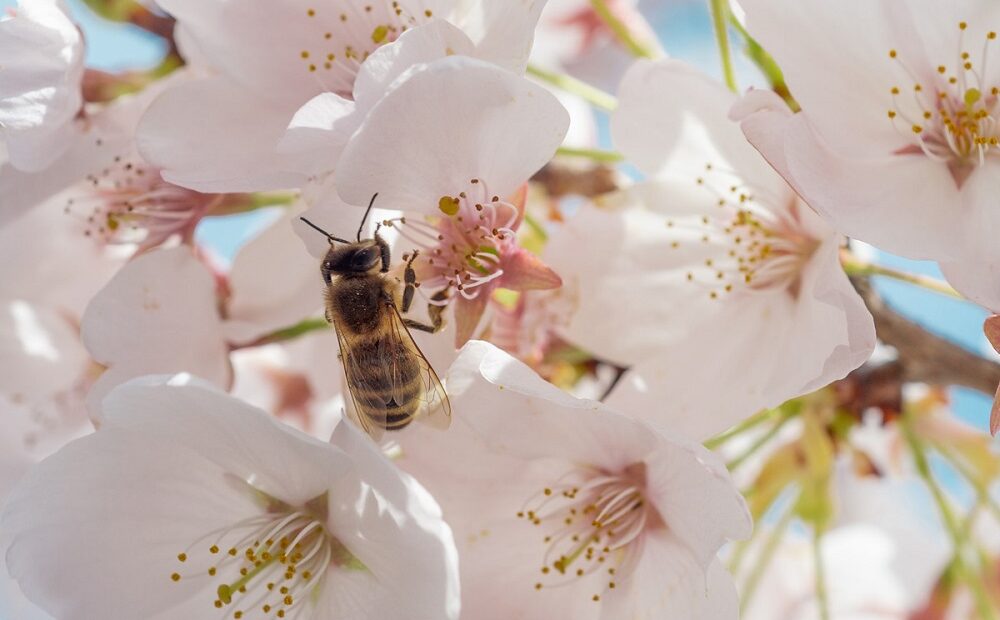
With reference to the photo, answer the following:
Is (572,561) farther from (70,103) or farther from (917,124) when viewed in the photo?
(70,103)

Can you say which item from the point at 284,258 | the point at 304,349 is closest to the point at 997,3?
the point at 284,258

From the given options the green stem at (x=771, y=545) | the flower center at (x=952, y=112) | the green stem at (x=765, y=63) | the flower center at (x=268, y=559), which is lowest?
the green stem at (x=771, y=545)

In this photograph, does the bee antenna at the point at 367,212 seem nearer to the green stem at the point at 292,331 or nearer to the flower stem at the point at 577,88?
the green stem at the point at 292,331

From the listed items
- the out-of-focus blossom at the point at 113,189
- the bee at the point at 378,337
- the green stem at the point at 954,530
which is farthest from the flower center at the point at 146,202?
the green stem at the point at 954,530

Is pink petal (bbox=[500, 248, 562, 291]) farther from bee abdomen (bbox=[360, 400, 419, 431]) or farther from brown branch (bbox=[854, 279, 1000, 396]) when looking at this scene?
brown branch (bbox=[854, 279, 1000, 396])

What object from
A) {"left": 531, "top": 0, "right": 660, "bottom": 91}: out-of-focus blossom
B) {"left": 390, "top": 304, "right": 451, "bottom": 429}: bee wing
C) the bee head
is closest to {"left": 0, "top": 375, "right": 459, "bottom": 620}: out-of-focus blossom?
{"left": 390, "top": 304, "right": 451, "bottom": 429}: bee wing

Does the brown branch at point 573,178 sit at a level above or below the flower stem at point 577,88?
below

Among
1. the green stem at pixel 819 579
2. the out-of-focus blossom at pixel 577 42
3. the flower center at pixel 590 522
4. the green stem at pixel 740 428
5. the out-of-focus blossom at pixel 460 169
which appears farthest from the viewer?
the out-of-focus blossom at pixel 577 42
